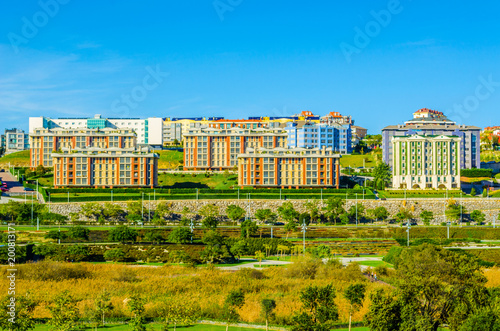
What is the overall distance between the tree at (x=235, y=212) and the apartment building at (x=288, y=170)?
576 inches

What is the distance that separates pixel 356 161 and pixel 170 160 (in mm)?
32657

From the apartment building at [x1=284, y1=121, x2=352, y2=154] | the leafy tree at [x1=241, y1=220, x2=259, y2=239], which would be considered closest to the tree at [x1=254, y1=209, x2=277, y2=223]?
the leafy tree at [x1=241, y1=220, x2=259, y2=239]

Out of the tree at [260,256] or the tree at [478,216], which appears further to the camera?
the tree at [478,216]

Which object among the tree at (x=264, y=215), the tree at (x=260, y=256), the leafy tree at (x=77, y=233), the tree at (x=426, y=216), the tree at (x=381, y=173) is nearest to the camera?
the tree at (x=260, y=256)

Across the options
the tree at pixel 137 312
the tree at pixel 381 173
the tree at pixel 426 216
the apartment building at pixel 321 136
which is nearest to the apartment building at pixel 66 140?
the apartment building at pixel 321 136

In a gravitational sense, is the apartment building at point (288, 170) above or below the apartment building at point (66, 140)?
below

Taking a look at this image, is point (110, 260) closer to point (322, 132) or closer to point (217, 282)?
point (217, 282)

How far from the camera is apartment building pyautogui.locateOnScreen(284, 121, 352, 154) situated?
4715 inches

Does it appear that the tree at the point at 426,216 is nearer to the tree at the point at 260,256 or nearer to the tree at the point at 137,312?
the tree at the point at 260,256

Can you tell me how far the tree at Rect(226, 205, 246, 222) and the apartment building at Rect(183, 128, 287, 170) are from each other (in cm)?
3188

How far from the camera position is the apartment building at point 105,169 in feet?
279

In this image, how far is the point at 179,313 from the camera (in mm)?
30547

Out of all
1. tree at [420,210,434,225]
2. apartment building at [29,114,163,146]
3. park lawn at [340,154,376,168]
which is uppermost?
apartment building at [29,114,163,146]

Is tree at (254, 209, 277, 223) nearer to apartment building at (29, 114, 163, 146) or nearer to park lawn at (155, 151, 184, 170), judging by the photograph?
park lawn at (155, 151, 184, 170)
